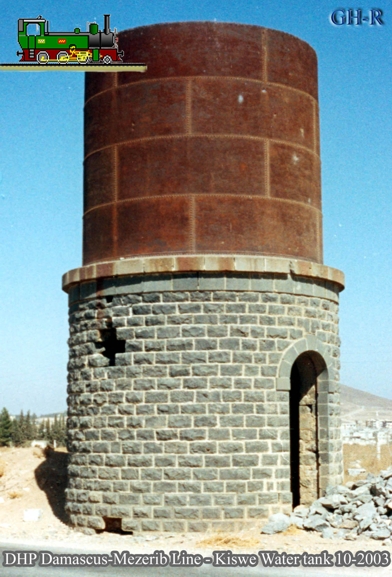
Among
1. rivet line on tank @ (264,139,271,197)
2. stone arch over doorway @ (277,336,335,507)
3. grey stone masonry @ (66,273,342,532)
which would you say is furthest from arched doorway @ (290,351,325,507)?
rivet line on tank @ (264,139,271,197)

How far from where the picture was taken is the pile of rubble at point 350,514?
43.2ft

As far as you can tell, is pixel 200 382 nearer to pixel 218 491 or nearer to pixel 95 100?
pixel 218 491

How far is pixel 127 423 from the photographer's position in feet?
47.3

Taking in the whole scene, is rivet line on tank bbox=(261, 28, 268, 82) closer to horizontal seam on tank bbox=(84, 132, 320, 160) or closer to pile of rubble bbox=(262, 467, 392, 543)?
horizontal seam on tank bbox=(84, 132, 320, 160)

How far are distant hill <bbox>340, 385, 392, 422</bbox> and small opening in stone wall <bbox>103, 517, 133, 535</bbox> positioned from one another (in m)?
93.8

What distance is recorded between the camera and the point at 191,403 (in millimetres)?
14102

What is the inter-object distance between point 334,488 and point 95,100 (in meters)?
8.06

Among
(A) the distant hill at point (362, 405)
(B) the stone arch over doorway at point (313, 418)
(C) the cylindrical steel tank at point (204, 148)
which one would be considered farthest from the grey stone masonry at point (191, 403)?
(A) the distant hill at point (362, 405)

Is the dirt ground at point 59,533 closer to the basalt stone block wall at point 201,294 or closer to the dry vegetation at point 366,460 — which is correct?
the basalt stone block wall at point 201,294

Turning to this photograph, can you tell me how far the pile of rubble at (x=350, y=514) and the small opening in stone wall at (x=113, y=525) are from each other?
240 centimetres

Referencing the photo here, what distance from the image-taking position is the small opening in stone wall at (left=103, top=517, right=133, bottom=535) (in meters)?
14.4

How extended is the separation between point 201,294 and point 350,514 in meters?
4.16

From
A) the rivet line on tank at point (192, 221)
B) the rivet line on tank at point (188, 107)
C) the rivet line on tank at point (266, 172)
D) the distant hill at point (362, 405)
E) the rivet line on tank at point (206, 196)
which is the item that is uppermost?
the rivet line on tank at point (188, 107)

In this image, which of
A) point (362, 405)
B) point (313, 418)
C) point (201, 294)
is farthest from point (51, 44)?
point (362, 405)
